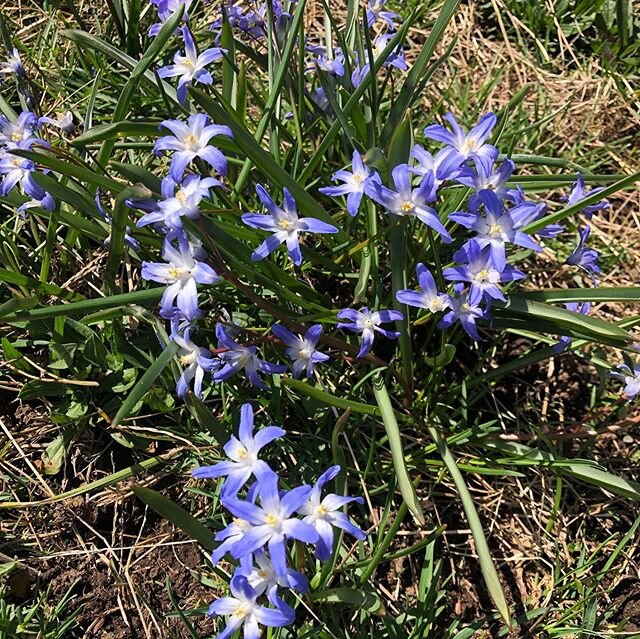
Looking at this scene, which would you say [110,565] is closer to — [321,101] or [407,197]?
[407,197]

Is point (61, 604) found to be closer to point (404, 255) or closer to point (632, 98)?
point (404, 255)

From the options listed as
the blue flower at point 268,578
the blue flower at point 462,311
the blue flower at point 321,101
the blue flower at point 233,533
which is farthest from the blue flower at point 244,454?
the blue flower at point 321,101

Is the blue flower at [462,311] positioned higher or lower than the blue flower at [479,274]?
lower

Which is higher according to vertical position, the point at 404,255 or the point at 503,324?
the point at 404,255

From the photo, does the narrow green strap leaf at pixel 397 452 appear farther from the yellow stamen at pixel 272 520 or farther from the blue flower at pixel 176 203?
the blue flower at pixel 176 203

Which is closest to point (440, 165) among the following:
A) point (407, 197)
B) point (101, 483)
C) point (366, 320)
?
point (407, 197)

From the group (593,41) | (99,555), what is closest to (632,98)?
(593,41)

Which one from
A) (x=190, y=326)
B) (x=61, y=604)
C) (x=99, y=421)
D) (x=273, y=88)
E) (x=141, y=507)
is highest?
(x=273, y=88)
